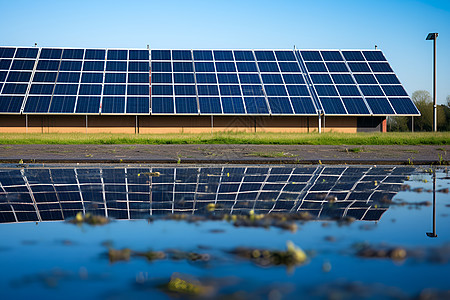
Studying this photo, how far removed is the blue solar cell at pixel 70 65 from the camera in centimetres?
3328

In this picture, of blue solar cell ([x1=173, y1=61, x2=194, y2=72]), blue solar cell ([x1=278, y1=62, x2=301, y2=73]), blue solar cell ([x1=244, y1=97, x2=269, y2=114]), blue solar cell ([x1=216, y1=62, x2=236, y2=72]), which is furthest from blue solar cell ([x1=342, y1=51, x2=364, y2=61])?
blue solar cell ([x1=173, y1=61, x2=194, y2=72])

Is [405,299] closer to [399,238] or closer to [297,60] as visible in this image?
[399,238]

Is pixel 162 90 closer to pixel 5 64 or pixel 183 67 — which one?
pixel 183 67

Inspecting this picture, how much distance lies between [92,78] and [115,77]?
4.65 ft

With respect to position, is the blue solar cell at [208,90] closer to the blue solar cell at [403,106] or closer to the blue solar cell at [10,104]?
the blue solar cell at [10,104]

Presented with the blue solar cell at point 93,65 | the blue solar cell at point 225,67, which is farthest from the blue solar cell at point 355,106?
the blue solar cell at point 93,65

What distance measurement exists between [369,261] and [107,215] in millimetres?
2628

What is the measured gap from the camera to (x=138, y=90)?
3127cm

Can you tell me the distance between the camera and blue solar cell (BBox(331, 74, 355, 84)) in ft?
109

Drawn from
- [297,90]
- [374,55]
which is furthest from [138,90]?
[374,55]

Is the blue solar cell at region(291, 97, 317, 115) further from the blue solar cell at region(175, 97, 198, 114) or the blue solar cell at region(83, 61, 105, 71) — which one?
the blue solar cell at region(83, 61, 105, 71)

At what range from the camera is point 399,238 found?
3885 millimetres

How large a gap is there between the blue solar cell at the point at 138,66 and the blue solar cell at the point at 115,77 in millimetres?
1052

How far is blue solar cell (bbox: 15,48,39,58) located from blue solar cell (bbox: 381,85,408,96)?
2344 cm
